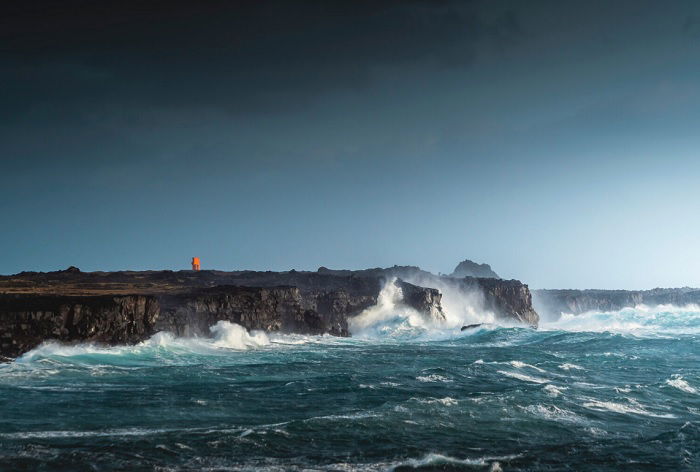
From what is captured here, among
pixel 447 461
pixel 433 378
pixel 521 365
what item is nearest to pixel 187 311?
pixel 433 378

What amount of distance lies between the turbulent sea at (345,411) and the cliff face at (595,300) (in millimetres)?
119412

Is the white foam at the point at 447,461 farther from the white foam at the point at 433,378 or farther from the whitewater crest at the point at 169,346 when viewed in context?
the whitewater crest at the point at 169,346

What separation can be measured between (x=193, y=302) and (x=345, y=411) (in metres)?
50.6

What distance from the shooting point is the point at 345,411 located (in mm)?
29750

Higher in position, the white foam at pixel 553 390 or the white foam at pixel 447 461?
the white foam at pixel 553 390

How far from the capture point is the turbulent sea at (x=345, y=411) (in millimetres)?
21562

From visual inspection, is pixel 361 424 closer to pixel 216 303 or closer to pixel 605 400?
pixel 605 400

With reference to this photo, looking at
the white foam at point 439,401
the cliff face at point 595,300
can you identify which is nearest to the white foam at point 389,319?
the white foam at point 439,401

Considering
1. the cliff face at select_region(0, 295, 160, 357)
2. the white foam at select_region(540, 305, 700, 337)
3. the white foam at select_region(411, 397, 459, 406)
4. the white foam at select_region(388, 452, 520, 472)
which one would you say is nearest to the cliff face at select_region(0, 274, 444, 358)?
the cliff face at select_region(0, 295, 160, 357)

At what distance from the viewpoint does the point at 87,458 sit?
20.7 metres

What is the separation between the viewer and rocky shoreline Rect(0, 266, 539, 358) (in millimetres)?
55375

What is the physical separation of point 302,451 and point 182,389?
16087 mm

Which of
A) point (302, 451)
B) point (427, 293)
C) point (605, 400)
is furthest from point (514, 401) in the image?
point (427, 293)

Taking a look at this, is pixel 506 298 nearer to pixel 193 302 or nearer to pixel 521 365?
pixel 193 302
